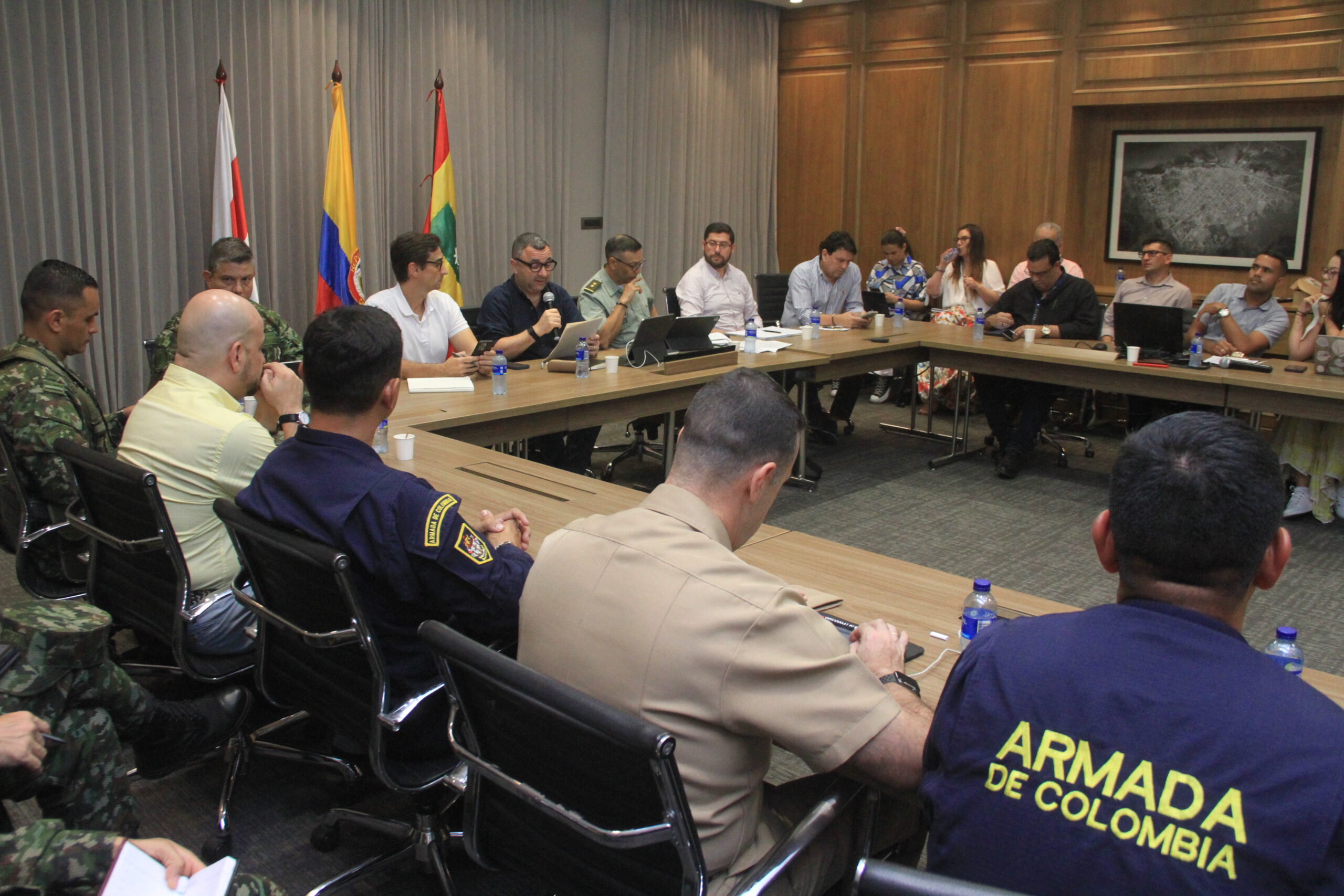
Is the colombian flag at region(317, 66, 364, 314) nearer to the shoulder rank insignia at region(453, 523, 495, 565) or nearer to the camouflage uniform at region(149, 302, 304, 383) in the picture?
the camouflage uniform at region(149, 302, 304, 383)

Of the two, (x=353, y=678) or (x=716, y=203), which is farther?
(x=716, y=203)

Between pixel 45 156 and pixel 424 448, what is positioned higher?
pixel 45 156

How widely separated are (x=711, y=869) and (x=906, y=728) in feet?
1.13

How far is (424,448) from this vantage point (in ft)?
11.5

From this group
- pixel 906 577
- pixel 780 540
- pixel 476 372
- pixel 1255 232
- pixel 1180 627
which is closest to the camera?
pixel 1180 627

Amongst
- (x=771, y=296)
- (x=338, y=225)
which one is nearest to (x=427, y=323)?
(x=338, y=225)

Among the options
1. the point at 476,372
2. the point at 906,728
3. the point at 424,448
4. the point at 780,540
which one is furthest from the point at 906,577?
the point at 476,372

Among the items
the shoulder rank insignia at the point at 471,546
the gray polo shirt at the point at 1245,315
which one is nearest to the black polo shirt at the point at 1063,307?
the gray polo shirt at the point at 1245,315

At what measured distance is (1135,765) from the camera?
111 centimetres

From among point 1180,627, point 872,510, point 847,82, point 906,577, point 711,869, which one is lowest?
point 872,510

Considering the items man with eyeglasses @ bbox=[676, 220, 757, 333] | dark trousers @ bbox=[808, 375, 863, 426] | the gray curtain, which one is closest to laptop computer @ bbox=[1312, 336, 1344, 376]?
dark trousers @ bbox=[808, 375, 863, 426]

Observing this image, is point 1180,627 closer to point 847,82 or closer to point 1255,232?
point 1255,232

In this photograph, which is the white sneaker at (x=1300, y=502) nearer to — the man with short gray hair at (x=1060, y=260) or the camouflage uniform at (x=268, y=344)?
the man with short gray hair at (x=1060, y=260)

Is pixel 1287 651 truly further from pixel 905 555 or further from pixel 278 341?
pixel 278 341
